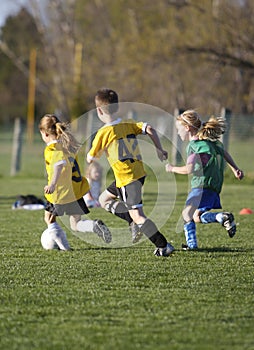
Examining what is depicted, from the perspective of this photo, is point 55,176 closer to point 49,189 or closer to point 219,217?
point 49,189

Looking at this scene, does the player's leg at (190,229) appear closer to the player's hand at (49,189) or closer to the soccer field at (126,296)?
the soccer field at (126,296)

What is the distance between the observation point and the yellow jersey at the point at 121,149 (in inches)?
290

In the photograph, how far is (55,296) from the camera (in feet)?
17.9

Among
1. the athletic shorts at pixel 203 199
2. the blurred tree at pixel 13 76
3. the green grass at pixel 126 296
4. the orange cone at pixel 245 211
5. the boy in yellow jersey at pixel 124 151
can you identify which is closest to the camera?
the green grass at pixel 126 296

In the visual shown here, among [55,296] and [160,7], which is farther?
[160,7]

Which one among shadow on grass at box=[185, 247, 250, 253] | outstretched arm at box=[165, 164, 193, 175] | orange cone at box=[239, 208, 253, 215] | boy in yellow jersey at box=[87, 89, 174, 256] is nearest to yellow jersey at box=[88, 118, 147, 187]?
boy in yellow jersey at box=[87, 89, 174, 256]

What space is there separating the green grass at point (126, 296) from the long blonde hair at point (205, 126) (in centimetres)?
118

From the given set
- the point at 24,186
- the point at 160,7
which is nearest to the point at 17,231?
the point at 24,186

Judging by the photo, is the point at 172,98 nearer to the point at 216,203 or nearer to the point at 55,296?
the point at 216,203

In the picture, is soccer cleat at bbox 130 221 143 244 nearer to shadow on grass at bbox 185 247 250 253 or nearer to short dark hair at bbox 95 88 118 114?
shadow on grass at bbox 185 247 250 253

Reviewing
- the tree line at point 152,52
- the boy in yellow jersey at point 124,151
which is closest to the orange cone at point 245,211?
the boy in yellow jersey at point 124,151

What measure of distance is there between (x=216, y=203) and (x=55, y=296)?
2.97 m

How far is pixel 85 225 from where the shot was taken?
7.80 metres

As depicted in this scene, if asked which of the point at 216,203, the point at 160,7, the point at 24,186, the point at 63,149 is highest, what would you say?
the point at 160,7
